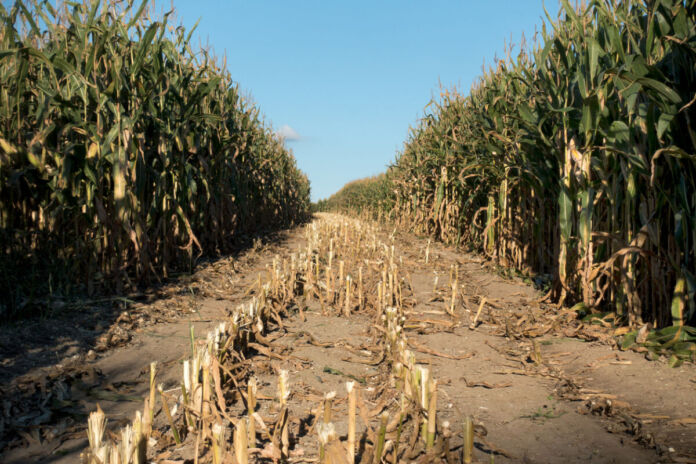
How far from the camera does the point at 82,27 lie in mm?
4176

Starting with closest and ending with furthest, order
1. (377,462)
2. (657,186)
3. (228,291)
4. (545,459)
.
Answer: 1. (377,462)
2. (545,459)
3. (657,186)
4. (228,291)

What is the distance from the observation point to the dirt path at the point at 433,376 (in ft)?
6.89

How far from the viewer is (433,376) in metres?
3.07

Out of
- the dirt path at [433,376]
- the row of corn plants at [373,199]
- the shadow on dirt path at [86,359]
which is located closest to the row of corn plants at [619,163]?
the dirt path at [433,376]

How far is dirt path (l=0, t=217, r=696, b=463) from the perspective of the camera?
2.10 m

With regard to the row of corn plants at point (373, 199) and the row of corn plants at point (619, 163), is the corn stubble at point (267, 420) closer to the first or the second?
the row of corn plants at point (619, 163)

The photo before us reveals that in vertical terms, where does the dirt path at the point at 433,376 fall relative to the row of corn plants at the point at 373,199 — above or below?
below

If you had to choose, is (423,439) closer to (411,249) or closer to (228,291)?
(228,291)

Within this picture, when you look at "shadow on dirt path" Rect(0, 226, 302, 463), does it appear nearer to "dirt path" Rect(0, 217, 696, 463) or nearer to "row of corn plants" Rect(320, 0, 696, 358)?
"dirt path" Rect(0, 217, 696, 463)

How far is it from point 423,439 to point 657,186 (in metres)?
2.79

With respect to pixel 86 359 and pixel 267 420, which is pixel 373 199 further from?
pixel 267 420

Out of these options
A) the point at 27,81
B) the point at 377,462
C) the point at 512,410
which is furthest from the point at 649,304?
the point at 27,81

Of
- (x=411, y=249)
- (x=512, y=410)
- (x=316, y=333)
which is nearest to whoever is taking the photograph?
(x=512, y=410)

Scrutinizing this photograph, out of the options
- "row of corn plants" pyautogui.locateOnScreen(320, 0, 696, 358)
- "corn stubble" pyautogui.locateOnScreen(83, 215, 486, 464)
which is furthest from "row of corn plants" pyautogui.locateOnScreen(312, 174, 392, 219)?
"corn stubble" pyautogui.locateOnScreen(83, 215, 486, 464)
